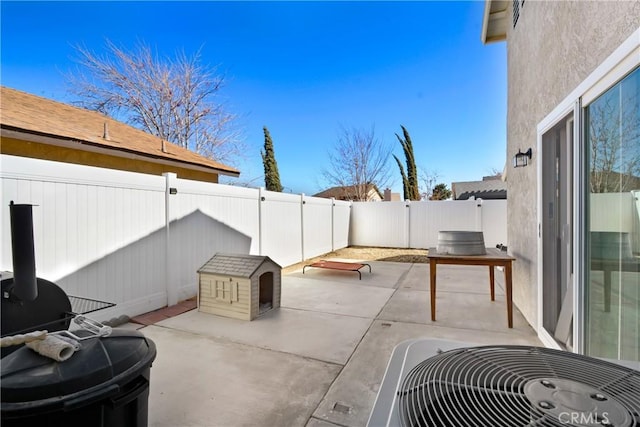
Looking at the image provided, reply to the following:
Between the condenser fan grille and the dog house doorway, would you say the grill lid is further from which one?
the dog house doorway

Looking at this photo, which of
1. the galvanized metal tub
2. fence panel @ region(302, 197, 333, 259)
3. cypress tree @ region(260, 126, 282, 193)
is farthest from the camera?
cypress tree @ region(260, 126, 282, 193)

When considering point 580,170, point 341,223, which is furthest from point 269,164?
point 580,170

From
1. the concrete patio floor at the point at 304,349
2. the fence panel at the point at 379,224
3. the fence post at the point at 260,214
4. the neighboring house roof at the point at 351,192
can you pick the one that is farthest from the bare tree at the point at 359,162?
the concrete patio floor at the point at 304,349

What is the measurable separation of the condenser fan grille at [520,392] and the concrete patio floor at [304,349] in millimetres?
1385

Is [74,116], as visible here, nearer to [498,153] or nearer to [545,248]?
[545,248]

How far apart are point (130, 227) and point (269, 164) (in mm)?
14208

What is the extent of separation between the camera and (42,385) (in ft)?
3.70

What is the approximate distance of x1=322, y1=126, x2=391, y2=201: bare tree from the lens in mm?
19266

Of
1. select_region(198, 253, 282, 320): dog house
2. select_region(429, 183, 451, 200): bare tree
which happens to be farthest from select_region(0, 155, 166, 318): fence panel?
select_region(429, 183, 451, 200): bare tree

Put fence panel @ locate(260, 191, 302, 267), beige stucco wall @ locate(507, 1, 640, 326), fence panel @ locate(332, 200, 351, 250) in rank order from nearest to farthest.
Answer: beige stucco wall @ locate(507, 1, 640, 326)
fence panel @ locate(260, 191, 302, 267)
fence panel @ locate(332, 200, 351, 250)

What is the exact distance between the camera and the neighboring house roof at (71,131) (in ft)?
16.2

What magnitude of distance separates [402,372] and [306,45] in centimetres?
1314

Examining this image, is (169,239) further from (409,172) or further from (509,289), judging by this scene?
(409,172)

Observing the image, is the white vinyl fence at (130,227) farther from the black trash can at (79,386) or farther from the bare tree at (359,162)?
the bare tree at (359,162)
